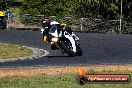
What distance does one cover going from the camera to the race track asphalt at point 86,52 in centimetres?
1995

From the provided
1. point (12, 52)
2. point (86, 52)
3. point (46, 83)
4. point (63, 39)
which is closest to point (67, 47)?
point (63, 39)

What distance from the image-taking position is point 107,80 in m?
8.59

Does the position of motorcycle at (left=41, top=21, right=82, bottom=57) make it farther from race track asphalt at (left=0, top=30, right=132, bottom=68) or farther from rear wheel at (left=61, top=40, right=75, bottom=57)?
race track asphalt at (left=0, top=30, right=132, bottom=68)

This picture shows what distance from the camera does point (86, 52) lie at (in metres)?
24.1

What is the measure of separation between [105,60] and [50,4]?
25843mm

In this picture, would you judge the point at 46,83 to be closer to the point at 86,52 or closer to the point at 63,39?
the point at 63,39

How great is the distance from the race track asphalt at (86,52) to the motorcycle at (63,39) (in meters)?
0.38

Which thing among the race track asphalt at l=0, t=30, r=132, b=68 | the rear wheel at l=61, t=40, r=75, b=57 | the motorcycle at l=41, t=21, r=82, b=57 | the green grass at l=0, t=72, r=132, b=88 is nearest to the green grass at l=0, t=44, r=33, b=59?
the race track asphalt at l=0, t=30, r=132, b=68

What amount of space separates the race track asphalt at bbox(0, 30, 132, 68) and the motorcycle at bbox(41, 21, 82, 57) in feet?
1.26

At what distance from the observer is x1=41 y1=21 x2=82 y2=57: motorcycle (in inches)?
810

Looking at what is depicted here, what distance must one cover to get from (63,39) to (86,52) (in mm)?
2957

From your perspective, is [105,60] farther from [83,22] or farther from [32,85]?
[83,22]

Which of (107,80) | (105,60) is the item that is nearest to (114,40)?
(105,60)

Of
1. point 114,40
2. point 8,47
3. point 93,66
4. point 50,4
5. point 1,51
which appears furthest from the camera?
point 50,4
